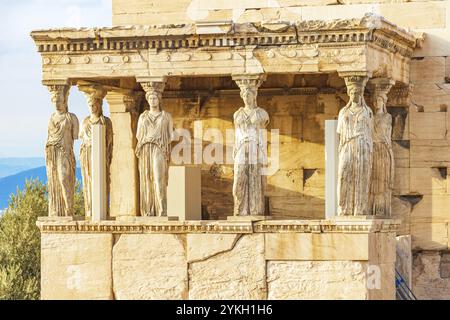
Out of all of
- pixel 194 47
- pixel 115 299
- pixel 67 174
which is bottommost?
pixel 115 299

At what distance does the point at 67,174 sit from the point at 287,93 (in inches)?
131

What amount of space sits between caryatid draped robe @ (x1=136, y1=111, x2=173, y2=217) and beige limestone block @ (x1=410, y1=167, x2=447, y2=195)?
3.49 m

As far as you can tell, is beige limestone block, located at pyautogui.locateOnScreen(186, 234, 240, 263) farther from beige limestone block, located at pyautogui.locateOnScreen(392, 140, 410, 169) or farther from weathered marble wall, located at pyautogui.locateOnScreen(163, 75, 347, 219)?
beige limestone block, located at pyautogui.locateOnScreen(392, 140, 410, 169)

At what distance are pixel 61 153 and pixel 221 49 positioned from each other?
2437 mm

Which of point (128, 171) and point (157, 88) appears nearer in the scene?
point (157, 88)

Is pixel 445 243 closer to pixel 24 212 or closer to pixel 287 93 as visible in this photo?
pixel 287 93

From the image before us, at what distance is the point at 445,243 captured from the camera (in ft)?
86.4

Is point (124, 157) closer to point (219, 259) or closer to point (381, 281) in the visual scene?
point (219, 259)

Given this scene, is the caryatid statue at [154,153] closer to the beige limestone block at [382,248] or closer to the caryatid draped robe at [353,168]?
the caryatid draped robe at [353,168]

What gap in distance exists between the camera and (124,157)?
27.3 m

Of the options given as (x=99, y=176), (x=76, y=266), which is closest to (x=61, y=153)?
(x=99, y=176)

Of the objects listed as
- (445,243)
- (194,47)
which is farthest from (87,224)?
(445,243)

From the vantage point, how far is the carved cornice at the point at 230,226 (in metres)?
24.2

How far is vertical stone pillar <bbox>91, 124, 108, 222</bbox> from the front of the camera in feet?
84.0
